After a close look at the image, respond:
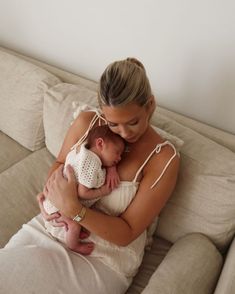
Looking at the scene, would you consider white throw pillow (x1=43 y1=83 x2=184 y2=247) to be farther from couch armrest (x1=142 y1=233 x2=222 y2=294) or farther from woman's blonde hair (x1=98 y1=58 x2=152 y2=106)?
couch armrest (x1=142 y1=233 x2=222 y2=294)

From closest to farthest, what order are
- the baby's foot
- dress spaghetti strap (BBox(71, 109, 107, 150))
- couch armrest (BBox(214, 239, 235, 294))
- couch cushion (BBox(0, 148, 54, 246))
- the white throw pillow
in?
couch armrest (BBox(214, 239, 235, 294)) → the baby's foot → dress spaghetti strap (BBox(71, 109, 107, 150)) → couch cushion (BBox(0, 148, 54, 246)) → the white throw pillow

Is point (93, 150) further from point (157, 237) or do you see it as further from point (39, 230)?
point (157, 237)

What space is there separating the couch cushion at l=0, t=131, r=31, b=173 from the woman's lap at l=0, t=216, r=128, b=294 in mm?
634

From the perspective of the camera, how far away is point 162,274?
110 cm

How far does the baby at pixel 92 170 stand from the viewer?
3.67ft

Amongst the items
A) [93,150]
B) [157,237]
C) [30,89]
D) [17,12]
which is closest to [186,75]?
[93,150]

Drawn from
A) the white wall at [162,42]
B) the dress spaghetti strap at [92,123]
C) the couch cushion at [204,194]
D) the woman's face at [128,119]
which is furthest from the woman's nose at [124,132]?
the white wall at [162,42]

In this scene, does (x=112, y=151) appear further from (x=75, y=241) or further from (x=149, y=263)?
(x=149, y=263)

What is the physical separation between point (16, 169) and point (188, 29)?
3.44 ft

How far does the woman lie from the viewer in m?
1.05

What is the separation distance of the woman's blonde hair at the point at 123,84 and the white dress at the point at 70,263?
26cm

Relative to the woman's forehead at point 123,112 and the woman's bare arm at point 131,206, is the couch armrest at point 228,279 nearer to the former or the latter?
the woman's bare arm at point 131,206

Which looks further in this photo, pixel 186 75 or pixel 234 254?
pixel 186 75

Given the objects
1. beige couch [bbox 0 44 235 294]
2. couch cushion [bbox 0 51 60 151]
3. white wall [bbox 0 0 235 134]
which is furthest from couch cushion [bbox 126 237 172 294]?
couch cushion [bbox 0 51 60 151]
